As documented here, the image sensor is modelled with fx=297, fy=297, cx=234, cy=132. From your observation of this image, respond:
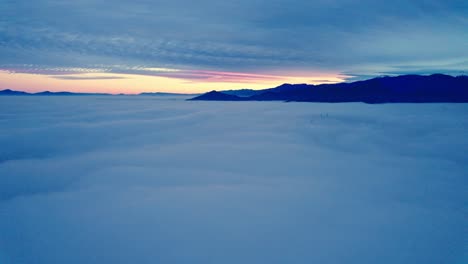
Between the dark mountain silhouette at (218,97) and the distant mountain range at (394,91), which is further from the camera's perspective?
the dark mountain silhouette at (218,97)

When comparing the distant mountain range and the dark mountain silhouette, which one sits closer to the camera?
the distant mountain range

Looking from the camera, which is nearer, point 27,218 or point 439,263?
point 439,263

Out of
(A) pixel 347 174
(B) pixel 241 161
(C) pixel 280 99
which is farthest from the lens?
(C) pixel 280 99

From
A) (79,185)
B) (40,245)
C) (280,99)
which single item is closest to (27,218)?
(40,245)

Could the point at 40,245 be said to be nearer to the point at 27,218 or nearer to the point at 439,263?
the point at 27,218

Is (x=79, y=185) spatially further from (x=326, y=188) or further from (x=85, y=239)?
(x=326, y=188)

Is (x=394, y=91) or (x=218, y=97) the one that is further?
(x=218, y=97)

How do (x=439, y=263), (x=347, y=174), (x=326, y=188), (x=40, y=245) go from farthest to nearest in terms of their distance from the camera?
(x=347, y=174)
(x=326, y=188)
(x=40, y=245)
(x=439, y=263)
